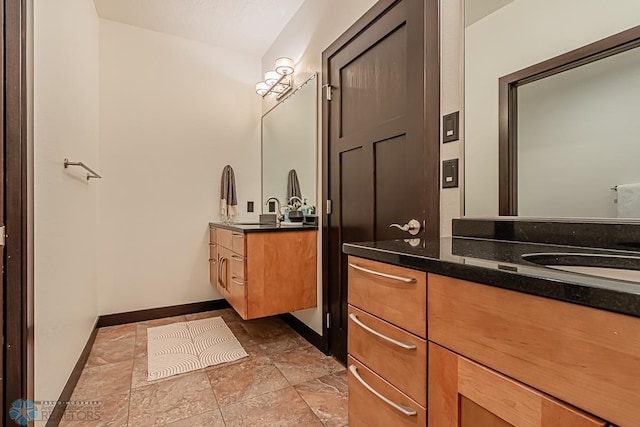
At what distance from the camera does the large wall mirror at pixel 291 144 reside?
7.91 feet

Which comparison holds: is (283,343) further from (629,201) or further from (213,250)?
(629,201)

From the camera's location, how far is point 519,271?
0.60m

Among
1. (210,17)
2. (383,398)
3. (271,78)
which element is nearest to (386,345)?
(383,398)

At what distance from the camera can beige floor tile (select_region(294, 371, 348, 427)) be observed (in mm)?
1493

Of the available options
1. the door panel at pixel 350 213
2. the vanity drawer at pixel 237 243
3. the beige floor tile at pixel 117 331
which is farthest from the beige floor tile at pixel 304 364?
the beige floor tile at pixel 117 331

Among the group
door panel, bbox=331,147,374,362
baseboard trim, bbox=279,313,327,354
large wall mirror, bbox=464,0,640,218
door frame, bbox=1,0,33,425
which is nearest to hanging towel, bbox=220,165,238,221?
baseboard trim, bbox=279,313,327,354

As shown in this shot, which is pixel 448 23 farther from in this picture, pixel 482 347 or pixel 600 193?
pixel 482 347

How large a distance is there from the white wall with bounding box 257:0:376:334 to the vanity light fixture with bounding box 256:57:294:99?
2.8 inches

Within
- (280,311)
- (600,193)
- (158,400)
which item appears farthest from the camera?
(280,311)

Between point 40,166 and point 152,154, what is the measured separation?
1.72 meters

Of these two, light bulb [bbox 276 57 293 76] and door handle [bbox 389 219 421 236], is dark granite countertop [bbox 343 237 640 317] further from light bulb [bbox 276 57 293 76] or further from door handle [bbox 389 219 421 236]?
light bulb [bbox 276 57 293 76]

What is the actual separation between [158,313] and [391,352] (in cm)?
267

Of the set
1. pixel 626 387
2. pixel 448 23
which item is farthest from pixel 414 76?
pixel 626 387

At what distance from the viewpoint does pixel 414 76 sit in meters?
1.51
